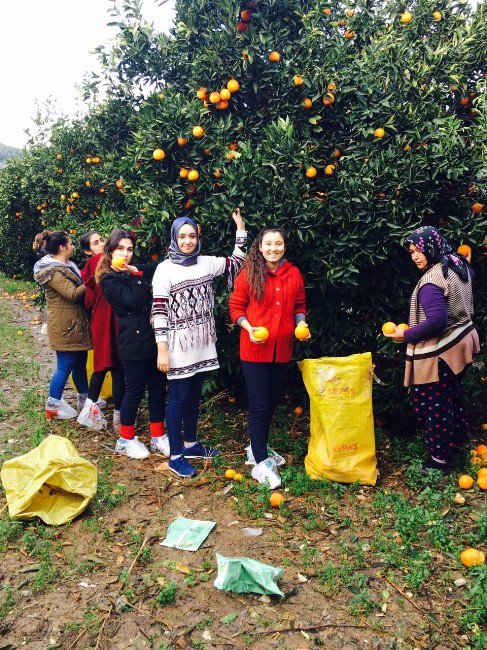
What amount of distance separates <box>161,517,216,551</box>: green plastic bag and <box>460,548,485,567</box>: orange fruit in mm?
1637

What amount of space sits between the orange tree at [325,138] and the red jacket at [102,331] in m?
0.63

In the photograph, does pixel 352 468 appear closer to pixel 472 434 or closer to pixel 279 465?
pixel 279 465

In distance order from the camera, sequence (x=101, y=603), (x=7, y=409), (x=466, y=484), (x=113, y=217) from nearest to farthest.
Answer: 1. (x=101, y=603)
2. (x=466, y=484)
3. (x=113, y=217)
4. (x=7, y=409)

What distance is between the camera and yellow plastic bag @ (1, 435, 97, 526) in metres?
3.68

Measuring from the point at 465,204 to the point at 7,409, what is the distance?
518cm

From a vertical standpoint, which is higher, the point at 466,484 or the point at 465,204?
the point at 465,204

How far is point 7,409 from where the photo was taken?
19.8 feet

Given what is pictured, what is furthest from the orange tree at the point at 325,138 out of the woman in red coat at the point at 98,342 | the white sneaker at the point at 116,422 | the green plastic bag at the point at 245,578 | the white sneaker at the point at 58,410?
the green plastic bag at the point at 245,578

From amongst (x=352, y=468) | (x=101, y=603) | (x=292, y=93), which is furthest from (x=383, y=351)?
(x=101, y=603)

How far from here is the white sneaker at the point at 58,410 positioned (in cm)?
555

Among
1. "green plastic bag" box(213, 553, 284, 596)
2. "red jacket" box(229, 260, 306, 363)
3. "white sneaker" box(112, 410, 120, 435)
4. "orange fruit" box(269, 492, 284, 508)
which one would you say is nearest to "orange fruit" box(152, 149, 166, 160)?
"red jacket" box(229, 260, 306, 363)

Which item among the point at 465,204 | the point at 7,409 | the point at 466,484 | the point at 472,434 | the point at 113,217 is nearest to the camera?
the point at 466,484

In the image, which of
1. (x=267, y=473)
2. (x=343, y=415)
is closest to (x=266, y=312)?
(x=343, y=415)

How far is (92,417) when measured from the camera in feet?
17.6
